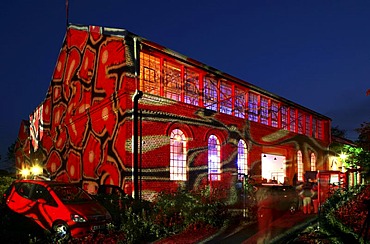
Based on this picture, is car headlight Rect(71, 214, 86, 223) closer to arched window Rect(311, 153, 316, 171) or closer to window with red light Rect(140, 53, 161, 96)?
window with red light Rect(140, 53, 161, 96)

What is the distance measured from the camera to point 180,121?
16.9m

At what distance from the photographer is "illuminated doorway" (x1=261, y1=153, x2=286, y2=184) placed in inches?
956

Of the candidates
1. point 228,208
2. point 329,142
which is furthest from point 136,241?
point 329,142

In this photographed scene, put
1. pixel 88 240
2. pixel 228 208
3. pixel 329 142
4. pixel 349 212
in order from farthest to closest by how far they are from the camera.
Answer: pixel 329 142
pixel 228 208
pixel 88 240
pixel 349 212

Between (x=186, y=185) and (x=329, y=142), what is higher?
(x=329, y=142)

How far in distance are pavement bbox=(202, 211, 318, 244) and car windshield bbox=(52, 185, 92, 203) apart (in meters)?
3.95

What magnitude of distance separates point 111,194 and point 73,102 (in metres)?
8.36

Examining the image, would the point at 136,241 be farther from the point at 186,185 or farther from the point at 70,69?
the point at 70,69

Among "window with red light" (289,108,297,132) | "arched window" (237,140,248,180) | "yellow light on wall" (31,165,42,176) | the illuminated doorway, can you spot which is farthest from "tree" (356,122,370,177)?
"yellow light on wall" (31,165,42,176)

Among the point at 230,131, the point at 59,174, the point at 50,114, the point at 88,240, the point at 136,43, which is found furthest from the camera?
the point at 50,114

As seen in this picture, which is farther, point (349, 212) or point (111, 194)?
point (111, 194)

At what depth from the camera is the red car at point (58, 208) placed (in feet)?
31.3

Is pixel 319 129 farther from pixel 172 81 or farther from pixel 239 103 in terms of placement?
pixel 172 81

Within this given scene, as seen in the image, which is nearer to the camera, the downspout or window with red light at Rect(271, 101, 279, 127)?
the downspout
